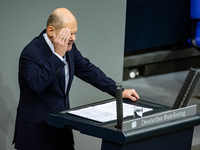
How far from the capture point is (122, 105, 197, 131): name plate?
7.39ft

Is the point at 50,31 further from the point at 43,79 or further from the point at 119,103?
the point at 119,103

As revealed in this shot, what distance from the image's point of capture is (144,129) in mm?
2305

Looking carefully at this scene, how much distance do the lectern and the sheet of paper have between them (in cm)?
4

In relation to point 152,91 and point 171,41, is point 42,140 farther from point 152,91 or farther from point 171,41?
point 171,41

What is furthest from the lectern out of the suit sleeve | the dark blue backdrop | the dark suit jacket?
the dark blue backdrop

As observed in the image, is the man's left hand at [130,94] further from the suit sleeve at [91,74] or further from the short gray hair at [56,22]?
the short gray hair at [56,22]

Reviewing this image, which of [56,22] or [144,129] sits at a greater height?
[56,22]

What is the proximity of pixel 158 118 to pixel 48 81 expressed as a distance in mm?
615

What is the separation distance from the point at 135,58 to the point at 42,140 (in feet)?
12.4

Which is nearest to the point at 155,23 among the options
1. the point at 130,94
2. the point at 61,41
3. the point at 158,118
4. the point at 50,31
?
the point at 130,94

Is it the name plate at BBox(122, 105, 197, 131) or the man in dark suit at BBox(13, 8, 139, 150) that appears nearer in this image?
the name plate at BBox(122, 105, 197, 131)

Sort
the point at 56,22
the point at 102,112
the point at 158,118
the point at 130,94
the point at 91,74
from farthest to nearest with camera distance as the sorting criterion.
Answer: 1. the point at 91,74
2. the point at 130,94
3. the point at 56,22
4. the point at 102,112
5. the point at 158,118

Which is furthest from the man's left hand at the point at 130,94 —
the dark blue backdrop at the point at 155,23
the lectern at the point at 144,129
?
the dark blue backdrop at the point at 155,23

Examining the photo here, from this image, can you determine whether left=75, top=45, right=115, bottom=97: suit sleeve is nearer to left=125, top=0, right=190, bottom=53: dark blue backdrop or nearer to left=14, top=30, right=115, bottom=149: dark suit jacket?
left=14, top=30, right=115, bottom=149: dark suit jacket
